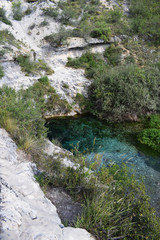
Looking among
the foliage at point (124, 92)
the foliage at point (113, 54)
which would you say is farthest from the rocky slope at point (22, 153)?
the foliage at point (124, 92)

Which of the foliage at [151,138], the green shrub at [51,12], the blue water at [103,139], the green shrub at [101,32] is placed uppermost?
the green shrub at [51,12]

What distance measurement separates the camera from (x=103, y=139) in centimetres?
1029

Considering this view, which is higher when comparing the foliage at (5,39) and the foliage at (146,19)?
the foliage at (146,19)

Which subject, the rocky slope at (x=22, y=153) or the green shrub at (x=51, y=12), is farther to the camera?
the green shrub at (x=51, y=12)

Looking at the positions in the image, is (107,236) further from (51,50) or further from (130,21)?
(130,21)

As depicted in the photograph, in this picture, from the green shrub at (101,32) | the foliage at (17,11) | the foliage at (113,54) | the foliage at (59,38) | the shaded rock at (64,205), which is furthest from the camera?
the foliage at (17,11)

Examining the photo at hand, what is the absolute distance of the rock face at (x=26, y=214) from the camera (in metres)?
2.11

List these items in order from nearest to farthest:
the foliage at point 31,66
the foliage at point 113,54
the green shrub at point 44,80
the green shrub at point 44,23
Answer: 1. the green shrub at point 44,80
2. the foliage at point 31,66
3. the foliage at point 113,54
4. the green shrub at point 44,23

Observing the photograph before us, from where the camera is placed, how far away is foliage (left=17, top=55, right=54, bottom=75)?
1504 cm

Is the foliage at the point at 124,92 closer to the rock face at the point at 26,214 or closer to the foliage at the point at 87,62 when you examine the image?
the foliage at the point at 87,62

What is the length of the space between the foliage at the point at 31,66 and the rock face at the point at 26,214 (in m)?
12.8

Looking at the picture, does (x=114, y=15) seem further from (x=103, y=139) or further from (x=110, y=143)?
(x=110, y=143)

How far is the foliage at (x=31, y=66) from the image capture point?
15.0 metres

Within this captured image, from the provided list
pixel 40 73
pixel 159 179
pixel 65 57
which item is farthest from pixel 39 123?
pixel 65 57
